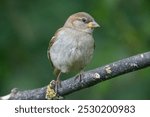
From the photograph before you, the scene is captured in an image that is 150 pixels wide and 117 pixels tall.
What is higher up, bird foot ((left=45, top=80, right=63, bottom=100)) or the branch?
the branch

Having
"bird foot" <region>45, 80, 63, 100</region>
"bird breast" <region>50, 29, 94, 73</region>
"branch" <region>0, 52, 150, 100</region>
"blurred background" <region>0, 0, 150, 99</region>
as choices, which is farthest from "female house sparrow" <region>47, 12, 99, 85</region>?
"branch" <region>0, 52, 150, 100</region>

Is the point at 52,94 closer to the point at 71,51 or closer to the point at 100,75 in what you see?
the point at 100,75

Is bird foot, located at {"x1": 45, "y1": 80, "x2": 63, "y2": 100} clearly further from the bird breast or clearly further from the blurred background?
the blurred background

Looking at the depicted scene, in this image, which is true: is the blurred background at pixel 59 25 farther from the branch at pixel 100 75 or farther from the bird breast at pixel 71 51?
the branch at pixel 100 75

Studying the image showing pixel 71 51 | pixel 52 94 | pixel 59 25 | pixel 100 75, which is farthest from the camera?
pixel 59 25

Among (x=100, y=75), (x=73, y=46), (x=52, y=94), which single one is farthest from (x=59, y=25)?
(x=100, y=75)

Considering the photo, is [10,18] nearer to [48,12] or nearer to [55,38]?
[48,12]
